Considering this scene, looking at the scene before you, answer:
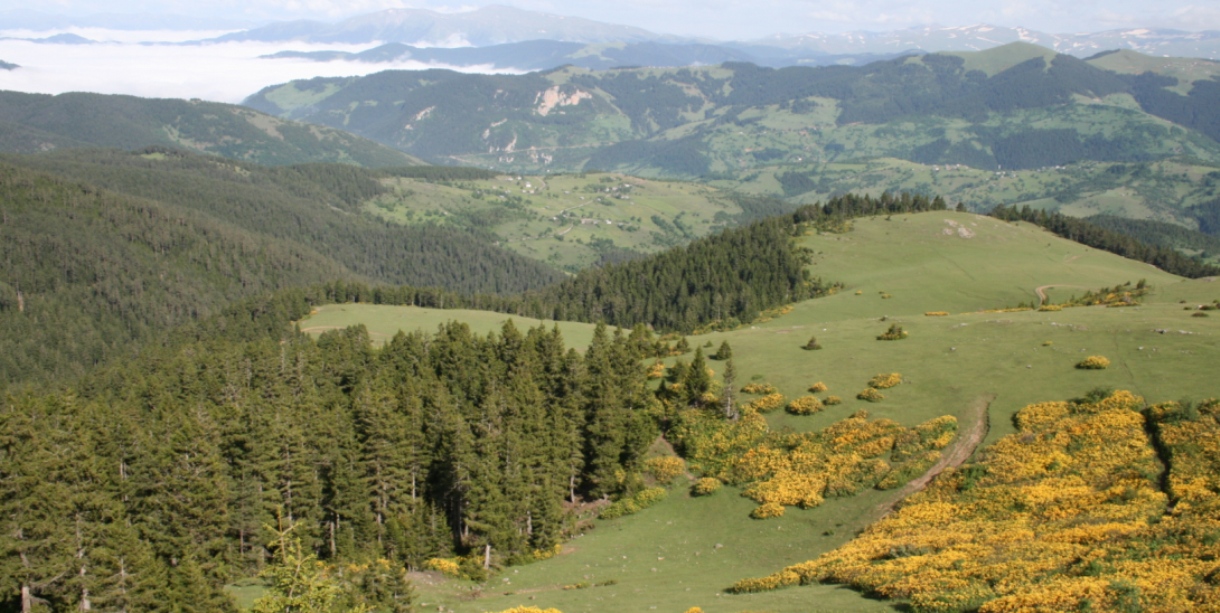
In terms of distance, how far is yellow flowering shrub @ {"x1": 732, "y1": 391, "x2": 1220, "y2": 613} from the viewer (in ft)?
107

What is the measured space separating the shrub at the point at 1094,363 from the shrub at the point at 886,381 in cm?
1650

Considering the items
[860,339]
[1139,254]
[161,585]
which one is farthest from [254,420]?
[1139,254]

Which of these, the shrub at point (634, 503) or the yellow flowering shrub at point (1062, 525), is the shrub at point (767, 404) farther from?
the yellow flowering shrub at point (1062, 525)

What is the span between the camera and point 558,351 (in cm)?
9969

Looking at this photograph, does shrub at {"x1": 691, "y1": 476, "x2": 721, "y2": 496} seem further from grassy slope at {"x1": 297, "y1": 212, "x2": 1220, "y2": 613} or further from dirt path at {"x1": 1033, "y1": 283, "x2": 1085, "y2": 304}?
dirt path at {"x1": 1033, "y1": 283, "x2": 1085, "y2": 304}

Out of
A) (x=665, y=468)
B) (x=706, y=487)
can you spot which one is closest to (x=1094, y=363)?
(x=706, y=487)

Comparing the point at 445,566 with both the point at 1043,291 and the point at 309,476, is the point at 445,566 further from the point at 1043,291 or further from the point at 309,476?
the point at 1043,291

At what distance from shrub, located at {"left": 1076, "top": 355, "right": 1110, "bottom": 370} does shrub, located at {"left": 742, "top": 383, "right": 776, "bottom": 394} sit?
2978 centimetres

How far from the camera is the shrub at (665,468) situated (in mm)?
74938

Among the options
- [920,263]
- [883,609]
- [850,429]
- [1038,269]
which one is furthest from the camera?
[920,263]

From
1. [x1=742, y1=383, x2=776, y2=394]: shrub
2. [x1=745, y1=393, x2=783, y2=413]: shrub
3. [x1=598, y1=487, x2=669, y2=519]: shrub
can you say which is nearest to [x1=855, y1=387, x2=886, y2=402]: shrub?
[x1=745, y1=393, x2=783, y2=413]: shrub

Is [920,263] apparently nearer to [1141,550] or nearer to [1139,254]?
[1139,254]

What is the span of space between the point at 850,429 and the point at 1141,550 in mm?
35430

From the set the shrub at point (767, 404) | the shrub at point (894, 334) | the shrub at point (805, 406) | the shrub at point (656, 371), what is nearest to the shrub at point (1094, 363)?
the shrub at point (894, 334)
